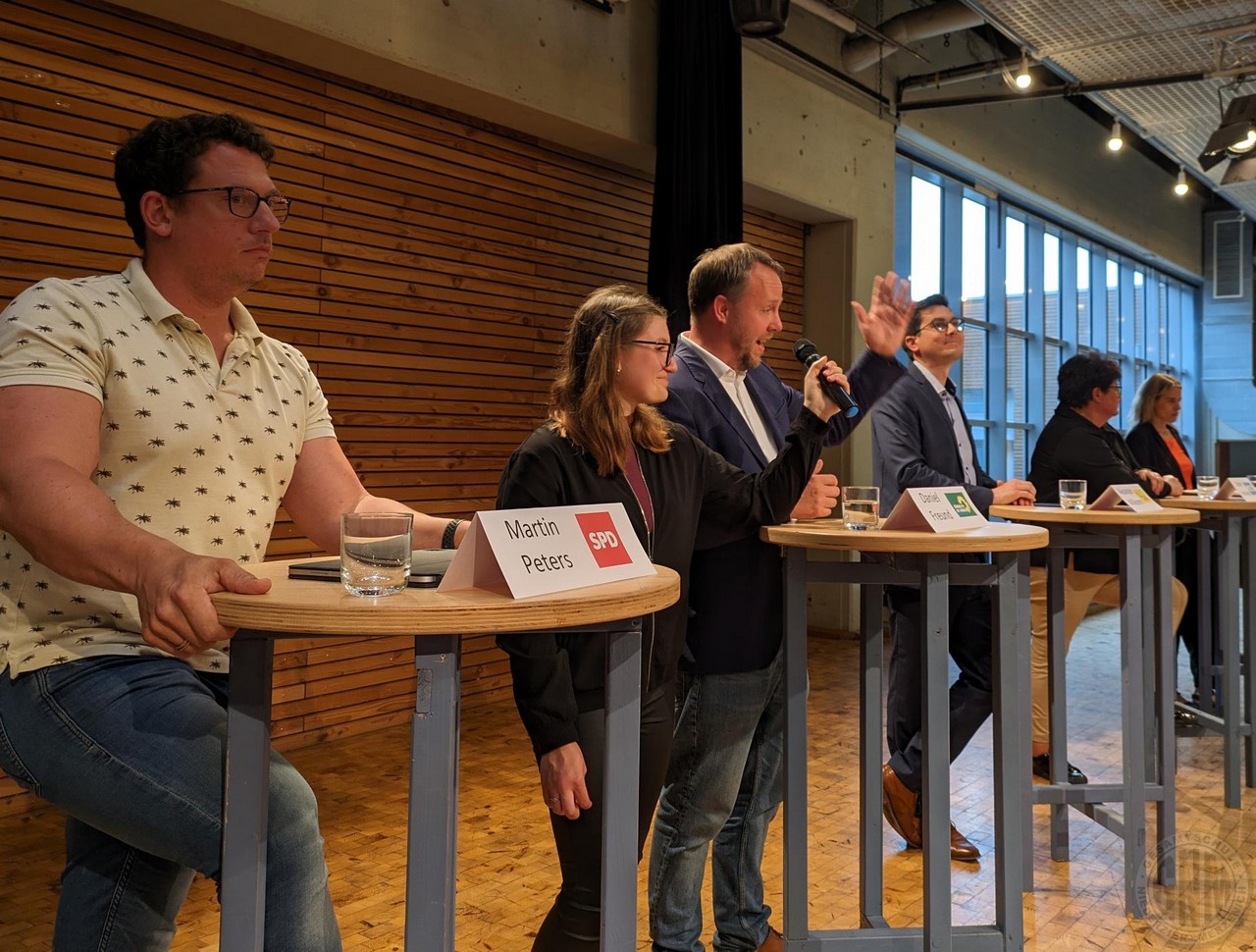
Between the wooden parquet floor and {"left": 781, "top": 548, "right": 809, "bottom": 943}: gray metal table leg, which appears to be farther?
the wooden parquet floor

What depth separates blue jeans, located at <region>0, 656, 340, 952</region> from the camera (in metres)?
1.24

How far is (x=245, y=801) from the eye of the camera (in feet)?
3.94

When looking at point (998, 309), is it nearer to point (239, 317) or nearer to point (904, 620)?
point (904, 620)

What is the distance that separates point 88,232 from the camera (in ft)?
11.7

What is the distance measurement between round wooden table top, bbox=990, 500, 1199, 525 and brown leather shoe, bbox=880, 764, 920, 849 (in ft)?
2.73

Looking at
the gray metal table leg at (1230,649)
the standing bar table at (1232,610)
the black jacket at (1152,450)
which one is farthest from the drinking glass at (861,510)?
the black jacket at (1152,450)

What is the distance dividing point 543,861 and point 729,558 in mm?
1315

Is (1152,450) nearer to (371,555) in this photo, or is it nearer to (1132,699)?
(1132,699)

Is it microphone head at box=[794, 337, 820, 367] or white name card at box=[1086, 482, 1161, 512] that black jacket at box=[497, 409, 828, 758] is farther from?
white name card at box=[1086, 482, 1161, 512]

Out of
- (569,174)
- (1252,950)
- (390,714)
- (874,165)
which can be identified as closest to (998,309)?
(874,165)

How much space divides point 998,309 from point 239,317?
8858mm

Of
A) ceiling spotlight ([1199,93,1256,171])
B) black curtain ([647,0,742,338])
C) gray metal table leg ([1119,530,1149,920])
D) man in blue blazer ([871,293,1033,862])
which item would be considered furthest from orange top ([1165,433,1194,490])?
gray metal table leg ([1119,530,1149,920])

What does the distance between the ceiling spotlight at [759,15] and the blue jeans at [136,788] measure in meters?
4.01

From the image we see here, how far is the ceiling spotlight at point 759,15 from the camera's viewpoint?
4.50 meters
